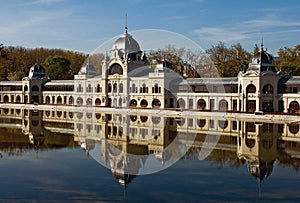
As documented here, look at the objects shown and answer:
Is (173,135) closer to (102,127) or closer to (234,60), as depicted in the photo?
(102,127)

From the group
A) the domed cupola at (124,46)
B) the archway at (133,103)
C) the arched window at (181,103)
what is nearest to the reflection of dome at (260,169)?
the arched window at (181,103)

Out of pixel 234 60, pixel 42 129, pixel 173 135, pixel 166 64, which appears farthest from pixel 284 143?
pixel 234 60

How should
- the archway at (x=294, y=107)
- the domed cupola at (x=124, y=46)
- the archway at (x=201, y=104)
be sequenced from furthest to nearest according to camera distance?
the domed cupola at (x=124, y=46) → the archway at (x=201, y=104) → the archway at (x=294, y=107)

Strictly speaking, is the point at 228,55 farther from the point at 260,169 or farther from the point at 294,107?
the point at 260,169

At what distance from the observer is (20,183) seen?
623 inches

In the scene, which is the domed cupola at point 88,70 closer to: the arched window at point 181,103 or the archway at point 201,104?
the arched window at point 181,103

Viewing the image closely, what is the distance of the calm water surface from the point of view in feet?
47.0

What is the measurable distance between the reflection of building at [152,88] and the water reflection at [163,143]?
9.02 metres

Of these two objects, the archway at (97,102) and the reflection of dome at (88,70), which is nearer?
the archway at (97,102)

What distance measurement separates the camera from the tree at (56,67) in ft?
283

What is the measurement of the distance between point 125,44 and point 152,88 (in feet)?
33.9

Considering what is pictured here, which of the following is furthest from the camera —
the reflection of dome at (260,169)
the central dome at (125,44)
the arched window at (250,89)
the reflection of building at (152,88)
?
the central dome at (125,44)

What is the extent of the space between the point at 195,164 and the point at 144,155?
312 centimetres

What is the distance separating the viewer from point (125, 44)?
6306 cm
